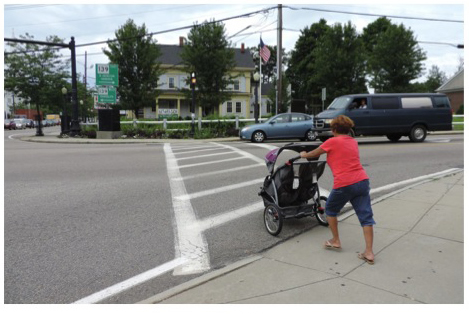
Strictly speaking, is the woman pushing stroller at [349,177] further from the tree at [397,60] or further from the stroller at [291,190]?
the tree at [397,60]

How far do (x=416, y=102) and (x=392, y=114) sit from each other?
1251mm

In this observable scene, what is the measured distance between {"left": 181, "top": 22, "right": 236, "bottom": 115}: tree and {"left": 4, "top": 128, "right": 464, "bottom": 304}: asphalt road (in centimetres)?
2187

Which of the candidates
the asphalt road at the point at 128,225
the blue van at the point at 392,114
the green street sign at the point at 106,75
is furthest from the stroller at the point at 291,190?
the green street sign at the point at 106,75

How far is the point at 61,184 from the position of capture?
8.27m

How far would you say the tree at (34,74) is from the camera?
2922 cm

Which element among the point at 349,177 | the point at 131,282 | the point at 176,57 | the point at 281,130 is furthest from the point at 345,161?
the point at 176,57

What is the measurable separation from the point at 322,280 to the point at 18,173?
8.95 metres

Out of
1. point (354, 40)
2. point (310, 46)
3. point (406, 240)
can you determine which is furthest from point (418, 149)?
point (310, 46)

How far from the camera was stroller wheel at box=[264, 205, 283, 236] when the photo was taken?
15.9ft

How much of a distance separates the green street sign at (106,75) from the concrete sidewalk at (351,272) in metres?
22.2

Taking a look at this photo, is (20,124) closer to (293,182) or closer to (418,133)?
(418,133)

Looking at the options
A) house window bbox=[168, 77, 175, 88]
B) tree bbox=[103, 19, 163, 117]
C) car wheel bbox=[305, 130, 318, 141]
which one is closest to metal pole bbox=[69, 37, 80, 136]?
tree bbox=[103, 19, 163, 117]

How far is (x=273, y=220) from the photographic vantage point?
5.01 metres

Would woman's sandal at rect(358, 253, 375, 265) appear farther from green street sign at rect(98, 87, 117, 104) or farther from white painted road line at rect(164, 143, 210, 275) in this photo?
green street sign at rect(98, 87, 117, 104)
